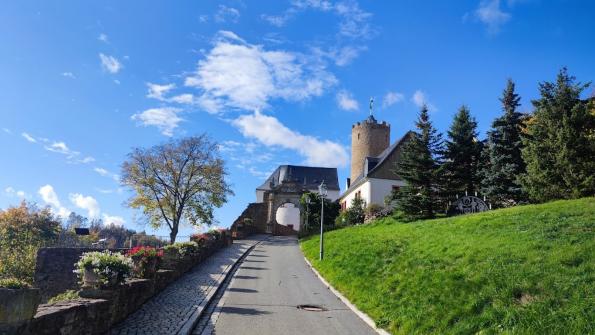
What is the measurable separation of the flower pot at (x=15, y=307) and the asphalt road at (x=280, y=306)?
478 cm

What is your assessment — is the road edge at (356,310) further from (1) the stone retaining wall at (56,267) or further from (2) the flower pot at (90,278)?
(1) the stone retaining wall at (56,267)

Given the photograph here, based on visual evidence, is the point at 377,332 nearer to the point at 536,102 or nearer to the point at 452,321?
the point at 452,321

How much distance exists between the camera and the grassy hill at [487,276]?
8508 mm

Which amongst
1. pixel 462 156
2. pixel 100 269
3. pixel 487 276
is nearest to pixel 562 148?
pixel 462 156

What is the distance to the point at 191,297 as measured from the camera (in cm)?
1411

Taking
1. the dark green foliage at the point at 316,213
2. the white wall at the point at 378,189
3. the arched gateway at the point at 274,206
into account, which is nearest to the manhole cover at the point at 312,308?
the white wall at the point at 378,189

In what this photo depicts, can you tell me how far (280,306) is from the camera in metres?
13.5

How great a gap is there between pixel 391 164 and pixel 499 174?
15956 mm

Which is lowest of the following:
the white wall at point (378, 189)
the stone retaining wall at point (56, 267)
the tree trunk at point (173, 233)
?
the stone retaining wall at point (56, 267)

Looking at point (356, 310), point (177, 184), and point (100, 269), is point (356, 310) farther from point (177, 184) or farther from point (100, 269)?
point (177, 184)

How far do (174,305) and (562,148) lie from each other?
17.7m

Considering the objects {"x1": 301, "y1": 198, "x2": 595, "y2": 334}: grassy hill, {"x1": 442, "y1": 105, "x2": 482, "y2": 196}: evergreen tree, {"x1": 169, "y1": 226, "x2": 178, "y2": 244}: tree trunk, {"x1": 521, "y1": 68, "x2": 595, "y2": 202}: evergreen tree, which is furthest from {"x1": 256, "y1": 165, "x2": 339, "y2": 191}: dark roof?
{"x1": 301, "y1": 198, "x2": 595, "y2": 334}: grassy hill

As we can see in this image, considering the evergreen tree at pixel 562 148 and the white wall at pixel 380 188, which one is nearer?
the evergreen tree at pixel 562 148

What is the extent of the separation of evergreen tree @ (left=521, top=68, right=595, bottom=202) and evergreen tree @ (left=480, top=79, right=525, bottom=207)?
2.89 metres
